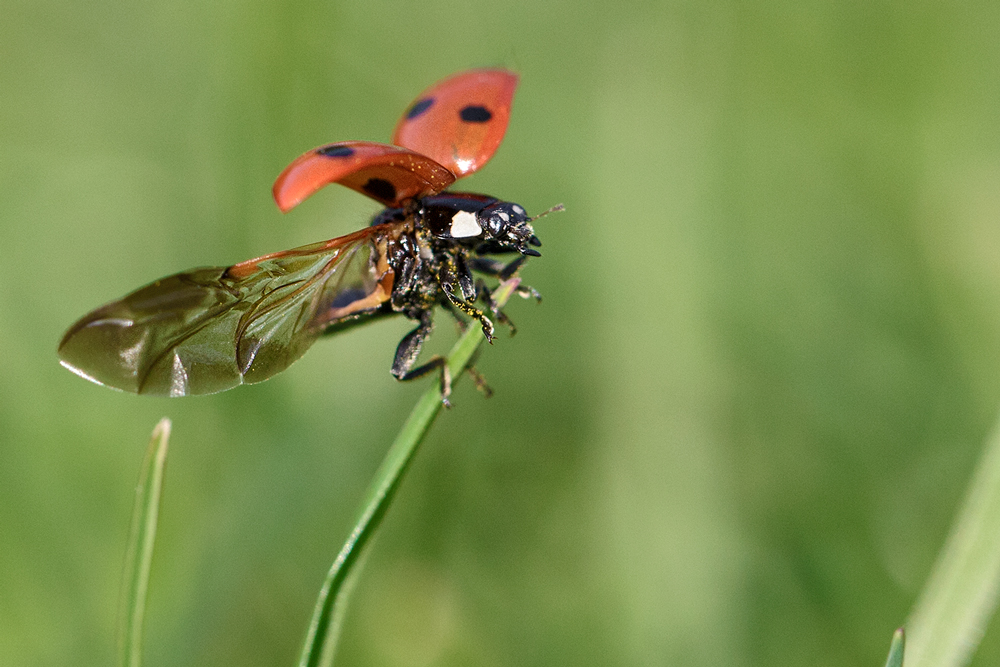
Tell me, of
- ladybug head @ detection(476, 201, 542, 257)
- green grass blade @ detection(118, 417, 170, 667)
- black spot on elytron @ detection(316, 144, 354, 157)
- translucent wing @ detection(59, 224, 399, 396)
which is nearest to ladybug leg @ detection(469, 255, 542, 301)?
ladybug head @ detection(476, 201, 542, 257)

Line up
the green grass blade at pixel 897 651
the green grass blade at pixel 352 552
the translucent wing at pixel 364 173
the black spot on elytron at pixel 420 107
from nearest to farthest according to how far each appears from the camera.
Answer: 1. the green grass blade at pixel 897 651
2. the green grass blade at pixel 352 552
3. the translucent wing at pixel 364 173
4. the black spot on elytron at pixel 420 107

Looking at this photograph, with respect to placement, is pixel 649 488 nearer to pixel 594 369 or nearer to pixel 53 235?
pixel 594 369

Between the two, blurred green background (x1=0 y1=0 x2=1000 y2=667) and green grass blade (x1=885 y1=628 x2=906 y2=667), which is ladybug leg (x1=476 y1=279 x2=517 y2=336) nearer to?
blurred green background (x1=0 y1=0 x2=1000 y2=667)

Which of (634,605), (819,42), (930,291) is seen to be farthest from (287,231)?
(819,42)

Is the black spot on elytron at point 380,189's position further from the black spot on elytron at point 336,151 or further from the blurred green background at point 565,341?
the blurred green background at point 565,341

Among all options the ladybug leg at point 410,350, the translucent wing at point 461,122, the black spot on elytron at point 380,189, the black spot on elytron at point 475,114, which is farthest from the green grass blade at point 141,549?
the black spot on elytron at point 475,114

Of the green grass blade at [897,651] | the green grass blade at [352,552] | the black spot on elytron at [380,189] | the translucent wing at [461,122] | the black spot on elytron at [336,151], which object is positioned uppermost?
the translucent wing at [461,122]
